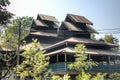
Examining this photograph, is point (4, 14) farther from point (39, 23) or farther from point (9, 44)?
point (39, 23)

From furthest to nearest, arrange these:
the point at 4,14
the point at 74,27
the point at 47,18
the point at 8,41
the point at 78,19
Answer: the point at 47,18 < the point at 78,19 < the point at 74,27 < the point at 8,41 < the point at 4,14

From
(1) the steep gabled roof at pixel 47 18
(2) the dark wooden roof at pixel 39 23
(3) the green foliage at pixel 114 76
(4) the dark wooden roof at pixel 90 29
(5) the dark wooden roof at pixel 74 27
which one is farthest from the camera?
(1) the steep gabled roof at pixel 47 18

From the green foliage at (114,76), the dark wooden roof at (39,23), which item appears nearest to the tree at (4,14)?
the green foliage at (114,76)

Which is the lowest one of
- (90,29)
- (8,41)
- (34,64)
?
(34,64)

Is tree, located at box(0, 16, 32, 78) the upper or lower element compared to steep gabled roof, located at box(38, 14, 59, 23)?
lower

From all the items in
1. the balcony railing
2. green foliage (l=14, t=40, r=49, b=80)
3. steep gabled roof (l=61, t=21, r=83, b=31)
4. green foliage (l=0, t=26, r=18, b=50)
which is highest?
steep gabled roof (l=61, t=21, r=83, b=31)

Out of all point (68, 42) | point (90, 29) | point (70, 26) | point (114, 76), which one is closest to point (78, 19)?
point (70, 26)

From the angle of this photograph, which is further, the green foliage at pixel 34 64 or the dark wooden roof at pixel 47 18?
the dark wooden roof at pixel 47 18

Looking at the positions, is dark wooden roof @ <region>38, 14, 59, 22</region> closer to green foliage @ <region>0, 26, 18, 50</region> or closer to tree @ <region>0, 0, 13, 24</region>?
green foliage @ <region>0, 26, 18, 50</region>

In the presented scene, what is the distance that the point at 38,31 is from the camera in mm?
52688

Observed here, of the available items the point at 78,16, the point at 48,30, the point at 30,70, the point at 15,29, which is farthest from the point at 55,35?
the point at 30,70

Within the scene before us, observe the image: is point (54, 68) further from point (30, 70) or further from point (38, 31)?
point (38, 31)

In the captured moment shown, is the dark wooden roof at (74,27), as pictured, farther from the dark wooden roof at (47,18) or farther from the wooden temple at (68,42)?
the dark wooden roof at (47,18)

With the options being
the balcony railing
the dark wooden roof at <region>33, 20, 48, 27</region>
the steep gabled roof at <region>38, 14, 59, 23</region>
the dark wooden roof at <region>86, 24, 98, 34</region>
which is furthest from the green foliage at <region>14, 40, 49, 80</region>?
the steep gabled roof at <region>38, 14, 59, 23</region>
